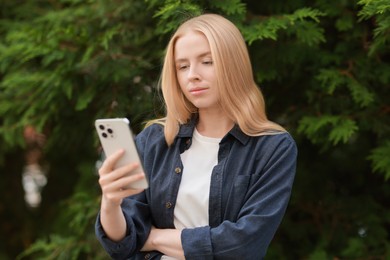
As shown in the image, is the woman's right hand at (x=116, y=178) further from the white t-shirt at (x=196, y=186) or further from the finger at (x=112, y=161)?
the white t-shirt at (x=196, y=186)

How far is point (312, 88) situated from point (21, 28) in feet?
6.27

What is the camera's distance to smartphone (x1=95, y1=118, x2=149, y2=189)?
1.91m

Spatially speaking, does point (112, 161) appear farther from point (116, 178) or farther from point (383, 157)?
point (383, 157)

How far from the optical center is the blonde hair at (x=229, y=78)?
2.15 m

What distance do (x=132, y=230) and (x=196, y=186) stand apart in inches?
11.5

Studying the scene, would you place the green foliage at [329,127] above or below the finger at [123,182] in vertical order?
below

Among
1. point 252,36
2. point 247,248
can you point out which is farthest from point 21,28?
point 247,248

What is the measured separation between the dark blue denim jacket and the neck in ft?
0.18


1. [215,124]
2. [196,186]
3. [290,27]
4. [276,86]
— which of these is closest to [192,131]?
[215,124]

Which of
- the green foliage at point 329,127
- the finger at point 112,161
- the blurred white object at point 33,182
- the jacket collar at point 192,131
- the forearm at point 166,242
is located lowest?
the blurred white object at point 33,182

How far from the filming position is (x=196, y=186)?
220cm

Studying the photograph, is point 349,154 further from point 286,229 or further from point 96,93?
point 96,93

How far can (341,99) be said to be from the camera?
3.23 metres

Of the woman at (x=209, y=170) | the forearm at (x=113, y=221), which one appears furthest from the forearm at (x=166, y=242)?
the forearm at (x=113, y=221)
